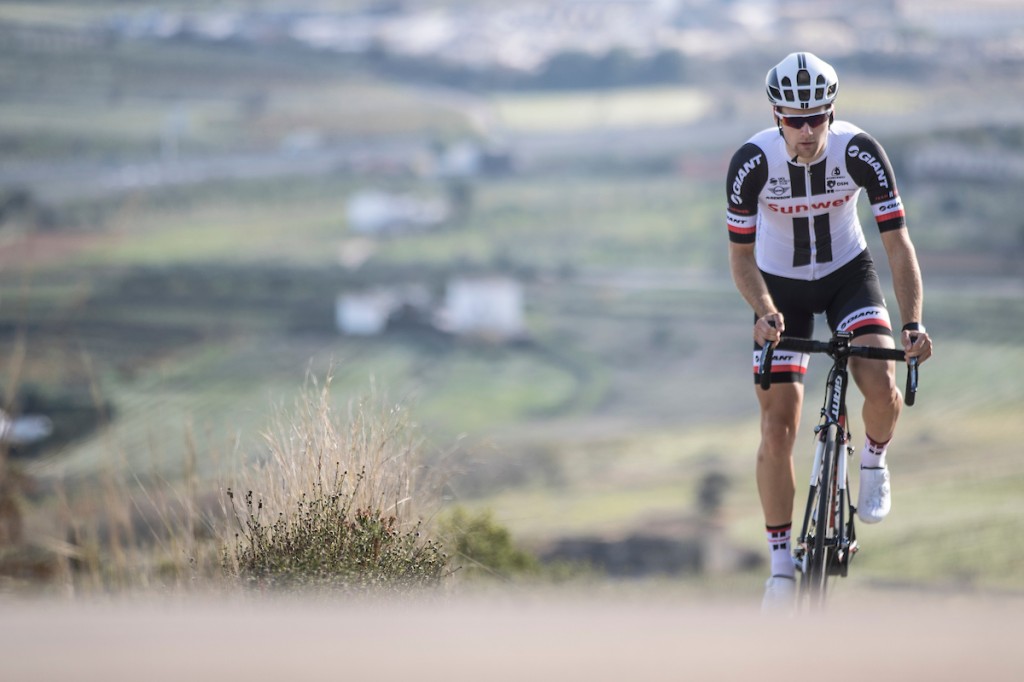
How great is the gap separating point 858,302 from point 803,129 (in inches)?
31.3

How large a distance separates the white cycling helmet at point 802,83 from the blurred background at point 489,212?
38606mm

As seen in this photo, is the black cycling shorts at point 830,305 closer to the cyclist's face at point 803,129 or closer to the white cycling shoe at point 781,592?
the cyclist's face at point 803,129

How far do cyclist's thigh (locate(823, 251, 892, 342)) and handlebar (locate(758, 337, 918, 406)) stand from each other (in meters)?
0.22

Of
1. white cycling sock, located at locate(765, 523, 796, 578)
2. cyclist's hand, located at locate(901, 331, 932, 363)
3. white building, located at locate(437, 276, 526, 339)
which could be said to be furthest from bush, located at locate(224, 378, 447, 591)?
white building, located at locate(437, 276, 526, 339)

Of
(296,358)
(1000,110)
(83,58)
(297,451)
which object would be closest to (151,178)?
(83,58)

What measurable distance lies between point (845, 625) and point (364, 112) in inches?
3477

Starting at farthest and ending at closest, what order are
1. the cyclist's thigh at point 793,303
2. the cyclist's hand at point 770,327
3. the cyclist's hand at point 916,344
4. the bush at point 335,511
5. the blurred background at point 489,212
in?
the blurred background at point 489,212 < the cyclist's thigh at point 793,303 < the cyclist's hand at point 770,327 < the cyclist's hand at point 916,344 < the bush at point 335,511

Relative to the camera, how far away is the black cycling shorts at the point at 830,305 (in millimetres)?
5352

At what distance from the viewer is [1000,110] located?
7231cm

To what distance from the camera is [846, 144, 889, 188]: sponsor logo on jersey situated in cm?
529

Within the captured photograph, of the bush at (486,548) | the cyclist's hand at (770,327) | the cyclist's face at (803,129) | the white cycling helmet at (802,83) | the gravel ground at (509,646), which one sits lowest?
the bush at (486,548)

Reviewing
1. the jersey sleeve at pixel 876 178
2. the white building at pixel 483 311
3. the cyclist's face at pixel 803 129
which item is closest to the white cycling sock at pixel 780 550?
the jersey sleeve at pixel 876 178

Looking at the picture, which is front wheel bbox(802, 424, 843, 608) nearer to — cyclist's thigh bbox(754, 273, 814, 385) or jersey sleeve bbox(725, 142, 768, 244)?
cyclist's thigh bbox(754, 273, 814, 385)

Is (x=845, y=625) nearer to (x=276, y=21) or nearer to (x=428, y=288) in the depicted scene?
(x=428, y=288)
